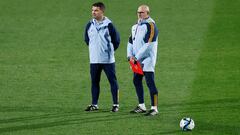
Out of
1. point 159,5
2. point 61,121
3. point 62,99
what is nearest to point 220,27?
point 159,5

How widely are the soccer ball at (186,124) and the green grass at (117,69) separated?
0.43 ft

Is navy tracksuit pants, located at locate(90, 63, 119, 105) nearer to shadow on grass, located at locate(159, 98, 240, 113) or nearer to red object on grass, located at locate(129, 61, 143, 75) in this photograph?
red object on grass, located at locate(129, 61, 143, 75)

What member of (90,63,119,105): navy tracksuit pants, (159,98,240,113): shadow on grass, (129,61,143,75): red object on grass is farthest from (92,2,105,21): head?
(159,98,240,113): shadow on grass

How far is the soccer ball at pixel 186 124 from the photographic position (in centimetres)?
1338

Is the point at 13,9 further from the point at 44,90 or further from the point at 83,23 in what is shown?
the point at 44,90

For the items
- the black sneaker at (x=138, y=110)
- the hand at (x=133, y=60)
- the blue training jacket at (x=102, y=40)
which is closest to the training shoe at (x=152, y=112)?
the black sneaker at (x=138, y=110)

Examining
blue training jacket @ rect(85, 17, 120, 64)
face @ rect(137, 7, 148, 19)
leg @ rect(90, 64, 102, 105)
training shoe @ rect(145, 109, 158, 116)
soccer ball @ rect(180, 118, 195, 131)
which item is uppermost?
face @ rect(137, 7, 148, 19)

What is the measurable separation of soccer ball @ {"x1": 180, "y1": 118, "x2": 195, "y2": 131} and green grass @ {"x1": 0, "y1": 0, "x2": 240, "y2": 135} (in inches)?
5.1

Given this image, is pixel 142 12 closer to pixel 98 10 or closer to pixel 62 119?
pixel 98 10

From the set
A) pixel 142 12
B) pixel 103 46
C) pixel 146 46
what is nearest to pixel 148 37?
pixel 146 46

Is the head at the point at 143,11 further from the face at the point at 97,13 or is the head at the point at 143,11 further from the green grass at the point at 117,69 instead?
the green grass at the point at 117,69

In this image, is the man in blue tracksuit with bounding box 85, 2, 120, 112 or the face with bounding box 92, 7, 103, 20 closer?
the face with bounding box 92, 7, 103, 20

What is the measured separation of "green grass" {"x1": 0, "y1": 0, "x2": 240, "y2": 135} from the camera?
46.2 ft

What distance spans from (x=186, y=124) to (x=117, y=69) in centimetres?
589
